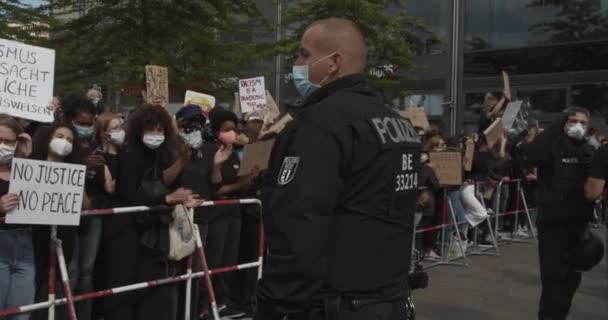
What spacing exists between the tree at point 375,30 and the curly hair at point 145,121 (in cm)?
1285

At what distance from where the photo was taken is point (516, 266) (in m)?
9.86

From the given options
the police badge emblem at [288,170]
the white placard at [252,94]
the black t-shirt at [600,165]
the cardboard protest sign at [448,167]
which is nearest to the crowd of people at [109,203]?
the police badge emblem at [288,170]

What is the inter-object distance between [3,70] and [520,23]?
19.8 meters

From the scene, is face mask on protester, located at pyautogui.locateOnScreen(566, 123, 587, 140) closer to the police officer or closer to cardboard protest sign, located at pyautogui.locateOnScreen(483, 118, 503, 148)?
the police officer

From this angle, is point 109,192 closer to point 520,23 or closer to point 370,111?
point 370,111

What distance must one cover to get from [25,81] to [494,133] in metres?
7.35

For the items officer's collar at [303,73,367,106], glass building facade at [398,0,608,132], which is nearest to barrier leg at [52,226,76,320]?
officer's collar at [303,73,367,106]

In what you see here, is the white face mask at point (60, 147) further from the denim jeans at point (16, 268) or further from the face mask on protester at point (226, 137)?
the face mask on protester at point (226, 137)

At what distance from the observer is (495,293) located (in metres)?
8.07

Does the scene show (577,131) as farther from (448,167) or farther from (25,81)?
(25,81)

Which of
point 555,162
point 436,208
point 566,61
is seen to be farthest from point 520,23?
point 555,162

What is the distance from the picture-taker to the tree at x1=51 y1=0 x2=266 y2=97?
15.2m

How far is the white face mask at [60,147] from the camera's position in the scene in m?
4.82

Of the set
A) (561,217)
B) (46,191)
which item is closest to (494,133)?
(561,217)
